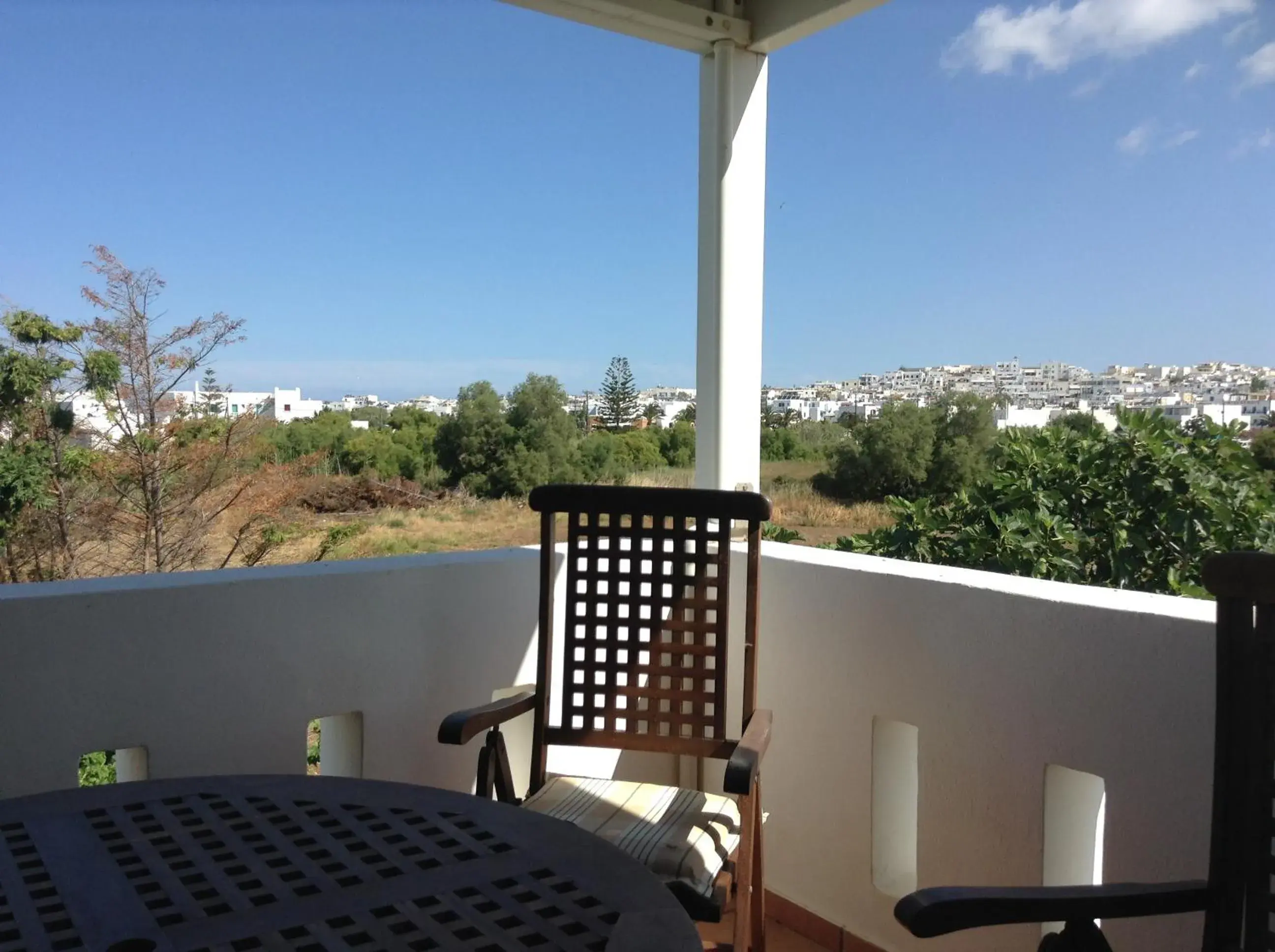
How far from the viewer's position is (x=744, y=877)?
6.28 ft

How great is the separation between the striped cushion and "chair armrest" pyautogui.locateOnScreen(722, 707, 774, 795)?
0.17 metres

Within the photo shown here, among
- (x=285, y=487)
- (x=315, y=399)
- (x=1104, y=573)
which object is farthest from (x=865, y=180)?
(x=285, y=487)

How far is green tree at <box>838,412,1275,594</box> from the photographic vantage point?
3.23 metres

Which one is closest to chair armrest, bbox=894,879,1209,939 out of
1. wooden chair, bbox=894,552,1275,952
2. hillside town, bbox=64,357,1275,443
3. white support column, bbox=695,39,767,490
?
wooden chair, bbox=894,552,1275,952

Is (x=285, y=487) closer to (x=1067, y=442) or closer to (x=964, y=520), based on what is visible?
(x=964, y=520)

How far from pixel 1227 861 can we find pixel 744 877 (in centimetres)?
95

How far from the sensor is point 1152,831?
179 centimetres

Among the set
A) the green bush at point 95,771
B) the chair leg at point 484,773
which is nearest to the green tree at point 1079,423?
the chair leg at point 484,773

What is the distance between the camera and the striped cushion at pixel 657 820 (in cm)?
185

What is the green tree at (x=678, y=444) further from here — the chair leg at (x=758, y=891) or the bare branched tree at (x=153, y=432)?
the bare branched tree at (x=153, y=432)

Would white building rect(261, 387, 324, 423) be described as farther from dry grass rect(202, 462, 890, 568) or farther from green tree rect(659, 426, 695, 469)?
green tree rect(659, 426, 695, 469)

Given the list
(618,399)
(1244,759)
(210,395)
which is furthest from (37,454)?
(1244,759)

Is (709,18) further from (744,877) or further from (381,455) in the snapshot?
(381,455)

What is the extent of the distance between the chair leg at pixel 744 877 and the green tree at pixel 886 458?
84.6 inches
